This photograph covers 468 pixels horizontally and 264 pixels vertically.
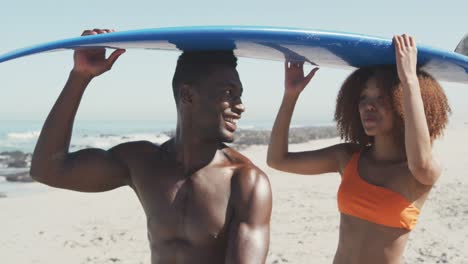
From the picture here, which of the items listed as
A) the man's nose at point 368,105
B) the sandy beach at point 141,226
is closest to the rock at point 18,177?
the sandy beach at point 141,226

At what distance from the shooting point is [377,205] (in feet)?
8.69

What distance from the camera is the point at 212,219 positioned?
1.95 m

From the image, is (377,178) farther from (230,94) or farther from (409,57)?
(230,94)

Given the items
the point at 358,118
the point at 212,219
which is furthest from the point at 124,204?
the point at 212,219

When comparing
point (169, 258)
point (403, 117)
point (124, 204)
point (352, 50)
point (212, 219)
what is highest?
point (352, 50)

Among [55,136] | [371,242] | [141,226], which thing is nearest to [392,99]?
[371,242]

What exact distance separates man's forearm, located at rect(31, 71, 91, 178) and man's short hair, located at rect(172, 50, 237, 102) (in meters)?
0.36

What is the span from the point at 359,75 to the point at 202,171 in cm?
101

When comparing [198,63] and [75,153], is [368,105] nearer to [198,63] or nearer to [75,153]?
[198,63]

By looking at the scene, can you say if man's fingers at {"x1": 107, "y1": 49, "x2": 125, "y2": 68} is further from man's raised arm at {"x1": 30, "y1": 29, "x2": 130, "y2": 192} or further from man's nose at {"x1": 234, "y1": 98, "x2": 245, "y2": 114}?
man's nose at {"x1": 234, "y1": 98, "x2": 245, "y2": 114}

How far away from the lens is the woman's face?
2.56 metres

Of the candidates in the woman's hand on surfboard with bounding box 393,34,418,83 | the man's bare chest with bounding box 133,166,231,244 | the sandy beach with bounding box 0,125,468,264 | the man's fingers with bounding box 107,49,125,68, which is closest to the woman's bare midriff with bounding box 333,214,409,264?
the woman's hand on surfboard with bounding box 393,34,418,83

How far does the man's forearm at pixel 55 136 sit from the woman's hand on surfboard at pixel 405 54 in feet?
3.78

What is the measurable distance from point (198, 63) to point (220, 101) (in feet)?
0.50
